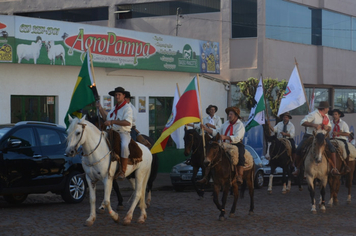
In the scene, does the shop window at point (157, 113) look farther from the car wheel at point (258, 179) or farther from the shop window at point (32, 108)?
the car wheel at point (258, 179)

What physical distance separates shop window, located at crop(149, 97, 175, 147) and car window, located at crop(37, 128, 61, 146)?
1224 centimetres

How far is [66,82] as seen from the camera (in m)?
22.0

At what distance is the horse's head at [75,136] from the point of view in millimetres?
9719

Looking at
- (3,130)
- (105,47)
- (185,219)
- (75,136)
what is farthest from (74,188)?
(105,47)

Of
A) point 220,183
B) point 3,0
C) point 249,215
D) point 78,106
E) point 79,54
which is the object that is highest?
point 3,0

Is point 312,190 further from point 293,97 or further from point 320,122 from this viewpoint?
point 293,97

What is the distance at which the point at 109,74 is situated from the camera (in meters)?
23.8

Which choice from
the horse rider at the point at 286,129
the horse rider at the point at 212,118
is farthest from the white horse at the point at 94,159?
the horse rider at the point at 286,129

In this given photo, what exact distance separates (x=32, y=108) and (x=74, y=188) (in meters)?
7.90

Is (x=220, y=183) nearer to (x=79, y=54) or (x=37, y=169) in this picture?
(x=37, y=169)

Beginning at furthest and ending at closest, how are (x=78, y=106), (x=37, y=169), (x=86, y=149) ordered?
(x=37, y=169) < (x=78, y=106) < (x=86, y=149)

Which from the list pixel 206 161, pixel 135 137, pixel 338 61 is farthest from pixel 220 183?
pixel 338 61

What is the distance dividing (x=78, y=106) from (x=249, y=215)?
4.27 m

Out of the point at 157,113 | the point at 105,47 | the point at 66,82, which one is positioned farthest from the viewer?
the point at 157,113
